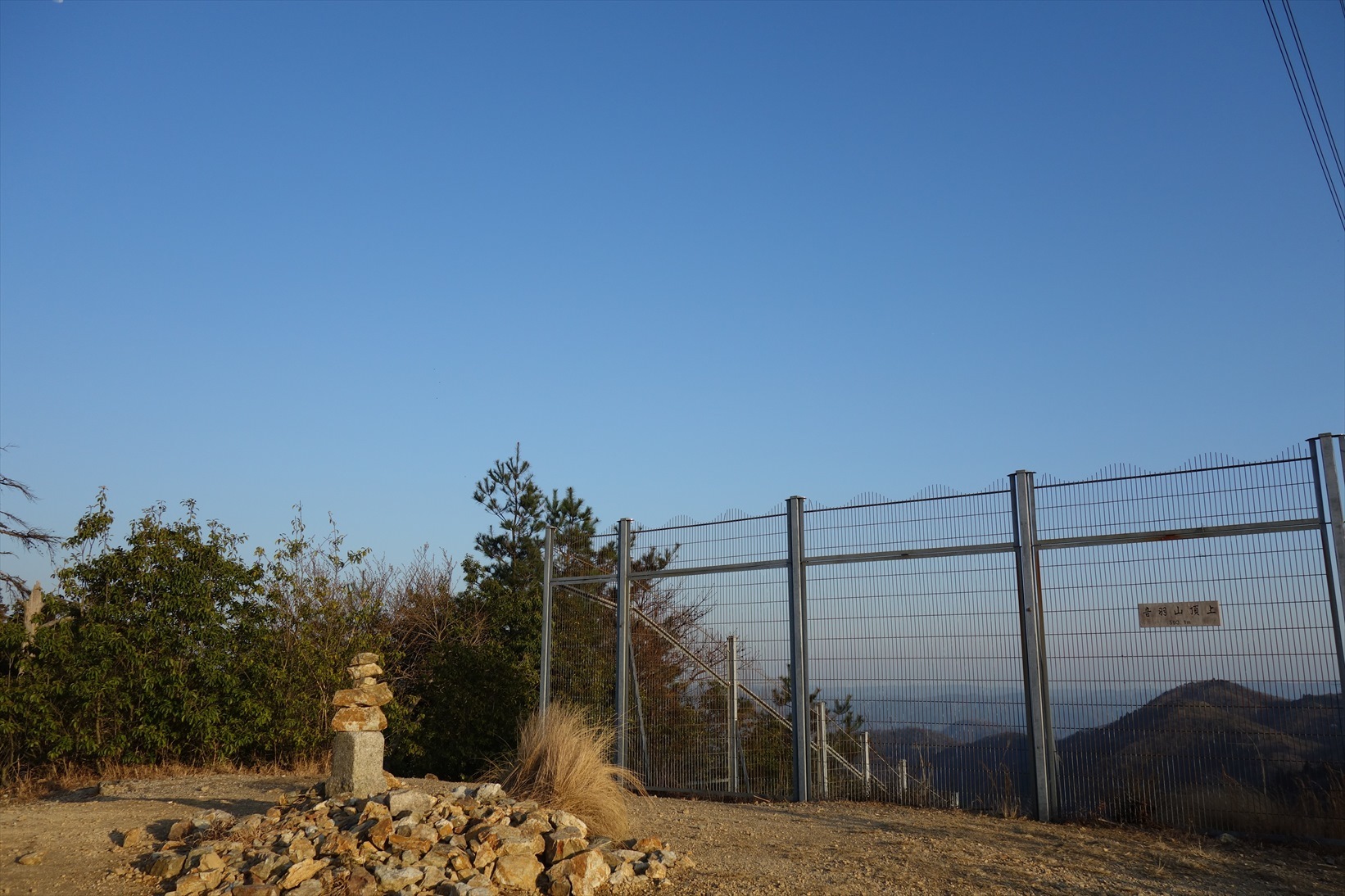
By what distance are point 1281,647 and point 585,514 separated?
17.9 meters

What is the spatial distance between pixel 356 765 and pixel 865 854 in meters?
3.85

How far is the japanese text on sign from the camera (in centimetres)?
699

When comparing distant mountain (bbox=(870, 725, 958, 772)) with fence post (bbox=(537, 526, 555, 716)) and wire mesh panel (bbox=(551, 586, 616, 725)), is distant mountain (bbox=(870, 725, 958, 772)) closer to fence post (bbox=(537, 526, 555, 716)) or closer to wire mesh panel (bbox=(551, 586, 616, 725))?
wire mesh panel (bbox=(551, 586, 616, 725))

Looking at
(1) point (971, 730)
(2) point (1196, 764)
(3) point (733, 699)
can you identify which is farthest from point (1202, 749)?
(3) point (733, 699)

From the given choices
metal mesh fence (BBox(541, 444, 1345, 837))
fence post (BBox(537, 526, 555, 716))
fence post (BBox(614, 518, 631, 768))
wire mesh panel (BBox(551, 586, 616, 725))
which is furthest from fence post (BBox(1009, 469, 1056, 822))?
fence post (BBox(537, 526, 555, 716))

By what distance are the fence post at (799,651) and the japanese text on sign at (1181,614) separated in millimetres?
2945

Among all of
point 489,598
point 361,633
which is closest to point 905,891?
point 361,633

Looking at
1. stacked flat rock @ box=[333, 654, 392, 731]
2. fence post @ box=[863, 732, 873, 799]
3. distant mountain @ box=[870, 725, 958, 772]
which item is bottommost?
fence post @ box=[863, 732, 873, 799]

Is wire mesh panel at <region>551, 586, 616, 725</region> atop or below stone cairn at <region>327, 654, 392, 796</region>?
atop

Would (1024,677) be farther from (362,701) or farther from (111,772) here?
(111,772)

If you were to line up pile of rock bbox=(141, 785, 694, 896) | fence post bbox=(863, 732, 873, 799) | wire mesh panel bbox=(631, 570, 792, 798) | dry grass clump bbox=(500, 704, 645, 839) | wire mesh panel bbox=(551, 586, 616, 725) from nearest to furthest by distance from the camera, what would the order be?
pile of rock bbox=(141, 785, 694, 896) < dry grass clump bbox=(500, 704, 645, 839) < fence post bbox=(863, 732, 873, 799) < wire mesh panel bbox=(631, 570, 792, 798) < wire mesh panel bbox=(551, 586, 616, 725)

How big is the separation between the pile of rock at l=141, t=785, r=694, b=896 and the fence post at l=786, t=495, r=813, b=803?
9.25 feet

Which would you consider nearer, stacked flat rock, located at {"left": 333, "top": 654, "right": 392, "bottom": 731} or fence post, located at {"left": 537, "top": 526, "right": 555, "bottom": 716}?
stacked flat rock, located at {"left": 333, "top": 654, "right": 392, "bottom": 731}

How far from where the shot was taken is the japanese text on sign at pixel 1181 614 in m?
6.99
